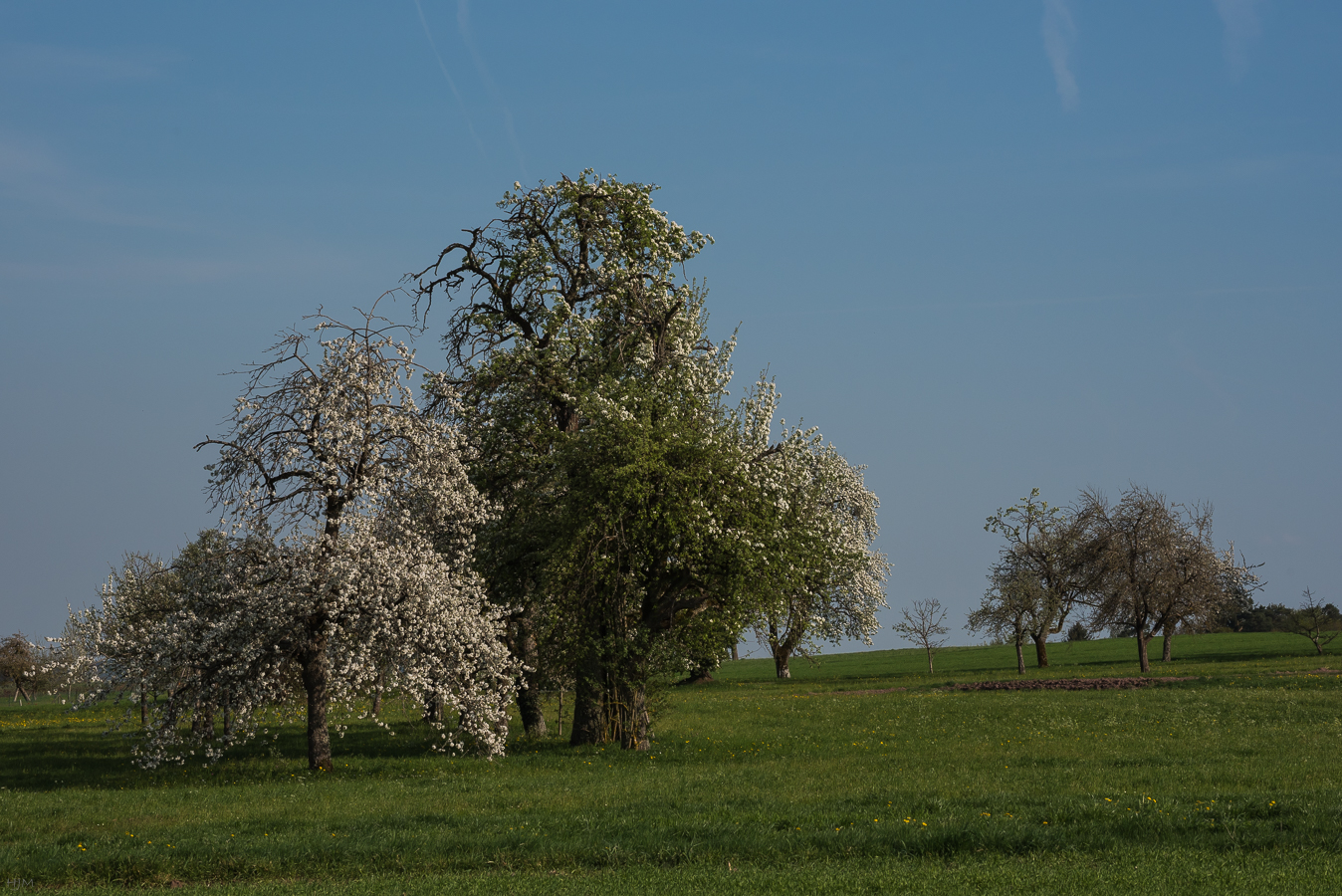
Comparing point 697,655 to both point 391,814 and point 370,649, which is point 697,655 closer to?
point 370,649

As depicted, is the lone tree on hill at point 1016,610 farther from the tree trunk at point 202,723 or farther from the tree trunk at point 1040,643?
the tree trunk at point 202,723

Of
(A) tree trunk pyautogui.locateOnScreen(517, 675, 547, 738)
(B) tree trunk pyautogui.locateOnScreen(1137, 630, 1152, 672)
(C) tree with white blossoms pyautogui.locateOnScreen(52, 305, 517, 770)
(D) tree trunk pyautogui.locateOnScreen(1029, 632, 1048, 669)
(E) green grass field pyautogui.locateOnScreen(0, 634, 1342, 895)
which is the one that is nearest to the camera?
(E) green grass field pyautogui.locateOnScreen(0, 634, 1342, 895)

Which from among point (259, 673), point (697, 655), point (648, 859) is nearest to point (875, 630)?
point (697, 655)

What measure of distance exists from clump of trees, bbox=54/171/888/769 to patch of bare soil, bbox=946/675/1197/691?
819 inches

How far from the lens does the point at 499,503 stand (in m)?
30.2

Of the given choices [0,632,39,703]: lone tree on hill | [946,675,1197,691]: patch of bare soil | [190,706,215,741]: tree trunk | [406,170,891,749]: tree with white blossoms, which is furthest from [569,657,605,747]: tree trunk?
[0,632,39,703]: lone tree on hill

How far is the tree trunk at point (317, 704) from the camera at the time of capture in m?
26.1

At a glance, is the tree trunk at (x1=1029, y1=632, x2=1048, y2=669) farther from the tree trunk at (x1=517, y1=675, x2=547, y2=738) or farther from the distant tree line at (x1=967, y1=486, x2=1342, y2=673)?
the tree trunk at (x1=517, y1=675, x2=547, y2=738)

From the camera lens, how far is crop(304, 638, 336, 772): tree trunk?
26.1m

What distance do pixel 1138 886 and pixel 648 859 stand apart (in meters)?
6.48

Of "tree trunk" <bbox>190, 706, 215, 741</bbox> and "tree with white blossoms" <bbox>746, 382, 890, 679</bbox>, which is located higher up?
"tree with white blossoms" <bbox>746, 382, 890, 679</bbox>

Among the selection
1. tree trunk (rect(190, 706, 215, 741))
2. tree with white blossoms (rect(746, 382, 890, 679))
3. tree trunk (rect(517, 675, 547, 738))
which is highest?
tree with white blossoms (rect(746, 382, 890, 679))

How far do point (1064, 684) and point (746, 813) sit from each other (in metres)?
36.2

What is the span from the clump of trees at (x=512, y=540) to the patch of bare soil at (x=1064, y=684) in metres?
20.8
